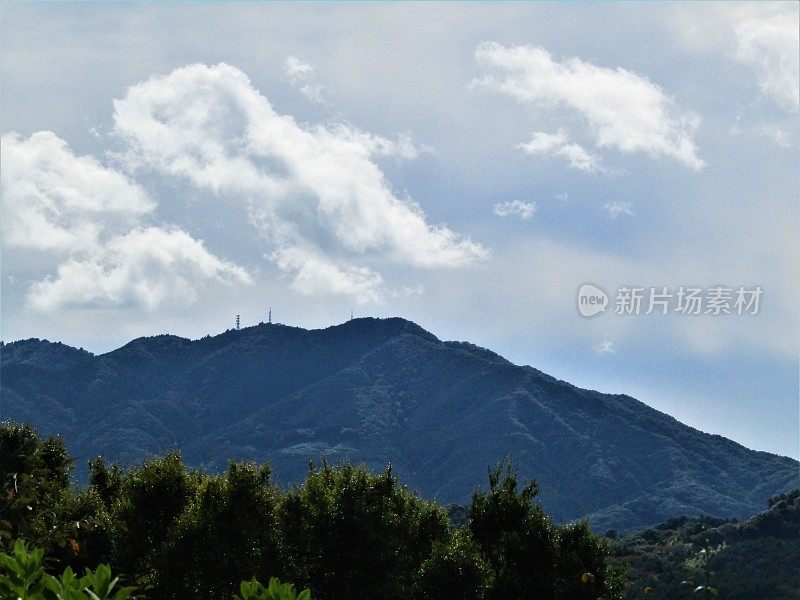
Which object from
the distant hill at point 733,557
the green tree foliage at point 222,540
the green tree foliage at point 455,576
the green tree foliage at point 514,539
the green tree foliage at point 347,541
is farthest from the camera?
the distant hill at point 733,557

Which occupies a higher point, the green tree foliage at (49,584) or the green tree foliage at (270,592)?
the green tree foliage at (270,592)

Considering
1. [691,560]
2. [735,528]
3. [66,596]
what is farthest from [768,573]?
[66,596]

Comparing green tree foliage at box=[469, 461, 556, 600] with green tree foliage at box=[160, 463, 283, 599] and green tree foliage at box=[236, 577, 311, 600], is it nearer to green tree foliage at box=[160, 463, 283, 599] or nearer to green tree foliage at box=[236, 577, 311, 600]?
green tree foliage at box=[160, 463, 283, 599]

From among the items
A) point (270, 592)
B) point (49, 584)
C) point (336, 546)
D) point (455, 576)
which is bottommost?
point (455, 576)

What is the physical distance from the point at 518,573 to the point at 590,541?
3.14 metres

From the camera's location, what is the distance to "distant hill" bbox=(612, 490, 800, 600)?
93500mm

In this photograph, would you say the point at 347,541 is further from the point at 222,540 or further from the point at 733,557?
the point at 733,557

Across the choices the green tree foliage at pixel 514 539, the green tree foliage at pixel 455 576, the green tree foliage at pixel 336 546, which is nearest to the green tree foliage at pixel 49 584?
the green tree foliage at pixel 336 546

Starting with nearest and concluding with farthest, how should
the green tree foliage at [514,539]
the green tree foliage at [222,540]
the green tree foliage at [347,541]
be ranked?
the green tree foliage at [222,540]
the green tree foliage at [347,541]
the green tree foliage at [514,539]

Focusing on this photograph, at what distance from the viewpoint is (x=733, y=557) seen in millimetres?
113562

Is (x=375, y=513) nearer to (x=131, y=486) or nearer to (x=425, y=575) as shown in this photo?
(x=425, y=575)

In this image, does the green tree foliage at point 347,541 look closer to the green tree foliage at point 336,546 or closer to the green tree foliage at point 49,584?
the green tree foliage at point 336,546

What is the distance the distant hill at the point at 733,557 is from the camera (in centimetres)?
9350

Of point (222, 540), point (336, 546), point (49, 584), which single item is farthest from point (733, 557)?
point (49, 584)
